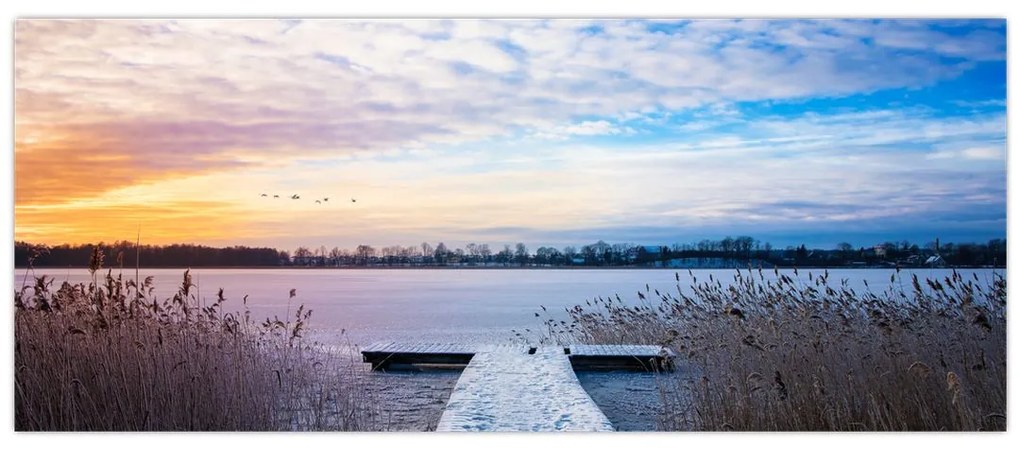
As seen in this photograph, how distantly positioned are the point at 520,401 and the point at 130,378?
2.19 m

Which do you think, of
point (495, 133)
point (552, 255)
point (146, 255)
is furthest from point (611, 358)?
point (146, 255)

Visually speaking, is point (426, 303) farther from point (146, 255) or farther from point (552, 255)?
point (146, 255)

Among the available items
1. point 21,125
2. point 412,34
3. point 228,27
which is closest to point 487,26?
point 412,34

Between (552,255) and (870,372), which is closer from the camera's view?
(870,372)

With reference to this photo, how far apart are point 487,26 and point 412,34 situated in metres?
0.48

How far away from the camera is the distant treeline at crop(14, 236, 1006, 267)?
5266mm

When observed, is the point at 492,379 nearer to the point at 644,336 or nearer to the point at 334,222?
the point at 334,222

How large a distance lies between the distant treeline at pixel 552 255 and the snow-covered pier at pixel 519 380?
78 cm

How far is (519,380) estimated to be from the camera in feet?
18.9

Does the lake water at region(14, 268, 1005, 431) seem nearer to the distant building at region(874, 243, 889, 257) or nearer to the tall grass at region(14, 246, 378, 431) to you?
the distant building at region(874, 243, 889, 257)

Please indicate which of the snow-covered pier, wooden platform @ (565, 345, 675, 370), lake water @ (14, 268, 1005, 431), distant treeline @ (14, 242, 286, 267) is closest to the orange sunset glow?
distant treeline @ (14, 242, 286, 267)

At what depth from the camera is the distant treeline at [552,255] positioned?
527 cm

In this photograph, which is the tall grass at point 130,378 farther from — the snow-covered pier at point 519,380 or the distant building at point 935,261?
the distant building at point 935,261

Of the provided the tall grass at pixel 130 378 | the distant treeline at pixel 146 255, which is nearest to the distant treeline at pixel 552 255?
the distant treeline at pixel 146 255
